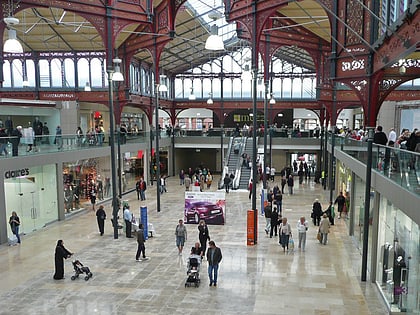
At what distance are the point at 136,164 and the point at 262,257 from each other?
17.9 m

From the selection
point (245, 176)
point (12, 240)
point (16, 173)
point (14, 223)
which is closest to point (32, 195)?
point (16, 173)

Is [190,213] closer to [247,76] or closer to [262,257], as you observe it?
[262,257]

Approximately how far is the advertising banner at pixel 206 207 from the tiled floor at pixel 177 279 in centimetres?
85

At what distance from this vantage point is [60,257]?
1119 centimetres

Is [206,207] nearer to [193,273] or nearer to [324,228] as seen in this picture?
[324,228]

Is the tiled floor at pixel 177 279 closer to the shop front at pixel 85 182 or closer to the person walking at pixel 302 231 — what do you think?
the person walking at pixel 302 231

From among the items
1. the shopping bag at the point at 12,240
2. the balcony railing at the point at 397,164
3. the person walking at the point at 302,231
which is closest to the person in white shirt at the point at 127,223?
the shopping bag at the point at 12,240

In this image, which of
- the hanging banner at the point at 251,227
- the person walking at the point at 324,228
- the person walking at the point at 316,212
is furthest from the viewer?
the person walking at the point at 316,212

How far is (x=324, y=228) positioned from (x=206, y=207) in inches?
212

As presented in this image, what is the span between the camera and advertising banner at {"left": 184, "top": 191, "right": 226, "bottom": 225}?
17.4 metres

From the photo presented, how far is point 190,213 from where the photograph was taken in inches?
698

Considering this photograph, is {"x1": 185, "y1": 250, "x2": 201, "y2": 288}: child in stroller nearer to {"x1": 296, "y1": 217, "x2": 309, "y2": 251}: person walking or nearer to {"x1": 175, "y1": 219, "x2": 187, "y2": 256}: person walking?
{"x1": 175, "y1": 219, "x2": 187, "y2": 256}: person walking

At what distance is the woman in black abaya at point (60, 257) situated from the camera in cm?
1115

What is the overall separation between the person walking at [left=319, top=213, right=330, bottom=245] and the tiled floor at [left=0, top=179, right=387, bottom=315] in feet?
0.91
